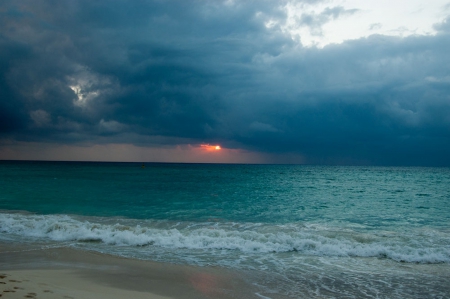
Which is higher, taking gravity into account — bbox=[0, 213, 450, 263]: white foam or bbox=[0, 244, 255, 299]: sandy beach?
bbox=[0, 244, 255, 299]: sandy beach

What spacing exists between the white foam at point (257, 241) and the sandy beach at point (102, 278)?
3043 millimetres

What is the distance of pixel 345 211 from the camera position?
28000 millimetres

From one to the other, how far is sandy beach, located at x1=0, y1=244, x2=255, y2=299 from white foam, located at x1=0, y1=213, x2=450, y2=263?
9.98ft

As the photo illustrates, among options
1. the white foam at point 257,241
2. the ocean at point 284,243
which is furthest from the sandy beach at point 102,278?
the white foam at point 257,241

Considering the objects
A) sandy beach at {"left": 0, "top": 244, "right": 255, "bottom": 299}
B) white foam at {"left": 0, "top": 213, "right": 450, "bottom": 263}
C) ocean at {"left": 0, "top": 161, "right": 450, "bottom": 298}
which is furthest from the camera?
white foam at {"left": 0, "top": 213, "right": 450, "bottom": 263}

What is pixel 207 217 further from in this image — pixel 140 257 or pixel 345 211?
pixel 345 211

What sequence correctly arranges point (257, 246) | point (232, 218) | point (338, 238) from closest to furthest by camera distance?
point (257, 246)
point (338, 238)
point (232, 218)

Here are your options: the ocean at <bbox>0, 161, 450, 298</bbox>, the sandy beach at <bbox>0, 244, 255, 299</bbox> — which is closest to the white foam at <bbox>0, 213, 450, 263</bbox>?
the ocean at <bbox>0, 161, 450, 298</bbox>

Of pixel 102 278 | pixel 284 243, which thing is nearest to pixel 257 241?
pixel 284 243

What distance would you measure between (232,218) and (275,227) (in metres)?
4.52

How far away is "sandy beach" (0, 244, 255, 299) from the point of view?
767cm

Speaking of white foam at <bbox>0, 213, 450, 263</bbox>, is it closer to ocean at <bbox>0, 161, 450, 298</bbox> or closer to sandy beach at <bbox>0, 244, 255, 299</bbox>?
ocean at <bbox>0, 161, 450, 298</bbox>

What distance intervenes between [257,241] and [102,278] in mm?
7970

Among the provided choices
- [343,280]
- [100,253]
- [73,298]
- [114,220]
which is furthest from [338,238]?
[114,220]
